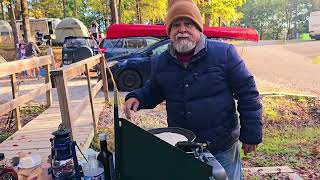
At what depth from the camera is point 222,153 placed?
2805 mm

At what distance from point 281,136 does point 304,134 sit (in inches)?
18.3

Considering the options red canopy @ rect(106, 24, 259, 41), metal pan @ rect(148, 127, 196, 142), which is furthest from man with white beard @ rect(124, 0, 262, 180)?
red canopy @ rect(106, 24, 259, 41)

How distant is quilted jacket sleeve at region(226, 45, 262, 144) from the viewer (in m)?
2.62

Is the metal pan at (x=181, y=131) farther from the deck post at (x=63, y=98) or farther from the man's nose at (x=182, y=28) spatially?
the deck post at (x=63, y=98)

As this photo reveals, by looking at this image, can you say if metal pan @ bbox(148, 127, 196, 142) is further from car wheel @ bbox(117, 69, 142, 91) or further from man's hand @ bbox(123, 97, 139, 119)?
car wheel @ bbox(117, 69, 142, 91)

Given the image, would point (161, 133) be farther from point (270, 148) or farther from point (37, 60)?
point (37, 60)

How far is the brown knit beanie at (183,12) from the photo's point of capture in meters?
2.51

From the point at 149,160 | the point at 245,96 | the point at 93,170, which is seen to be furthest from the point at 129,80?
the point at 149,160

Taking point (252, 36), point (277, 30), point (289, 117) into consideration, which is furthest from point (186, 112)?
point (277, 30)

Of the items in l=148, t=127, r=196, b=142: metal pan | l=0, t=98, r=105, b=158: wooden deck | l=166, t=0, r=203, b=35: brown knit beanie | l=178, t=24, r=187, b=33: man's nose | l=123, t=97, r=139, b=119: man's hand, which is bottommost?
l=0, t=98, r=105, b=158: wooden deck

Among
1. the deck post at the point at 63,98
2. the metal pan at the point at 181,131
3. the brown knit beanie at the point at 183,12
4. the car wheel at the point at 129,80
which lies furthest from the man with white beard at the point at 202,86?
the car wheel at the point at 129,80

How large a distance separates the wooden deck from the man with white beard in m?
2.50

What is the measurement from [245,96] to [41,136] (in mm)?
4192

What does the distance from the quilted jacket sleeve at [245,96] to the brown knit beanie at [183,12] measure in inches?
12.4
